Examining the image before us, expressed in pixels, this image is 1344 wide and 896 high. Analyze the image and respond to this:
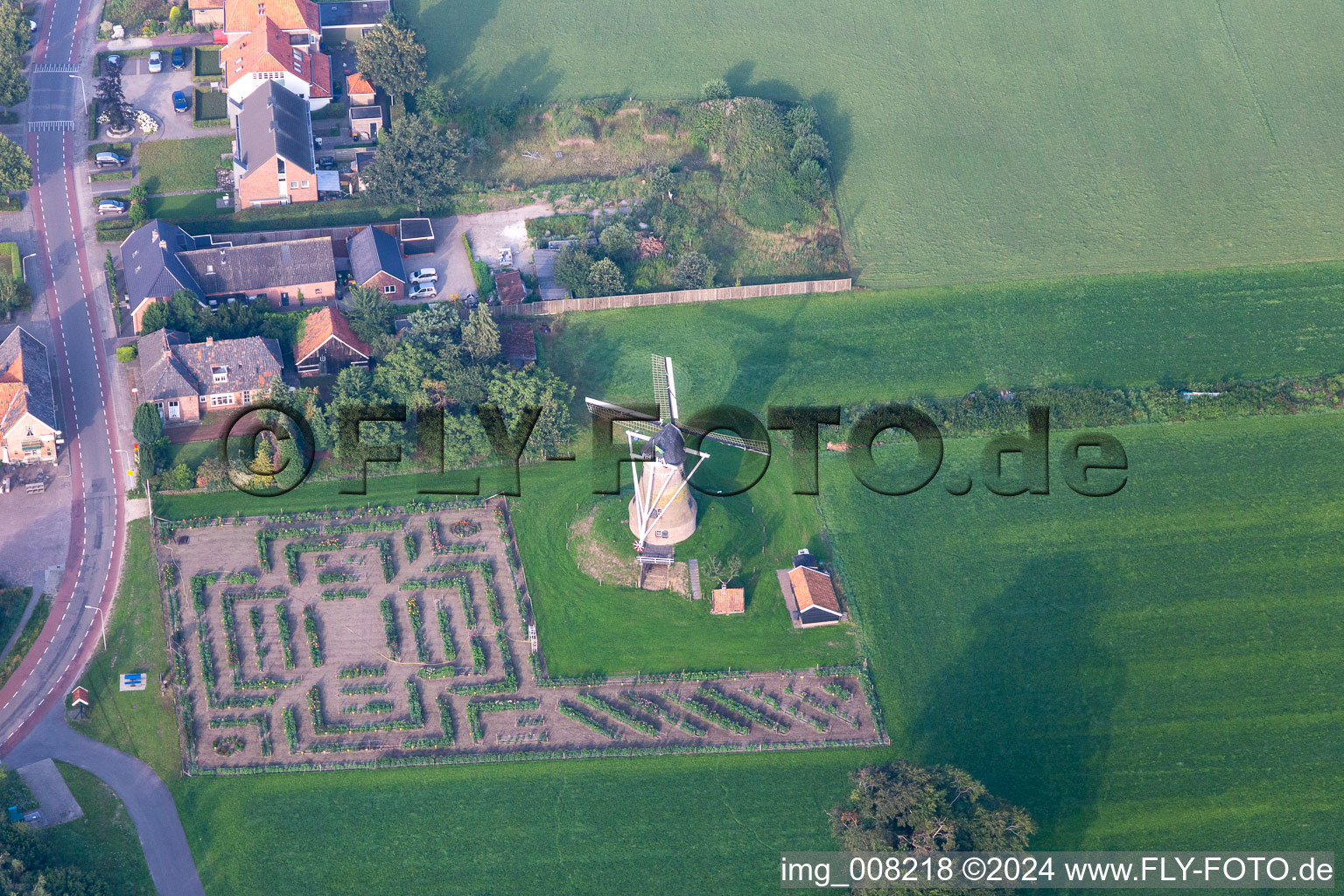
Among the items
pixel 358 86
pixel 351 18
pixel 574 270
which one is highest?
pixel 351 18

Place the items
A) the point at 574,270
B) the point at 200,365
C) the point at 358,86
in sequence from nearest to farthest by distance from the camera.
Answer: the point at 200,365, the point at 574,270, the point at 358,86

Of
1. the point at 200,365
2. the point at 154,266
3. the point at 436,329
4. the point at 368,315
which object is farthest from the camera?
the point at 154,266

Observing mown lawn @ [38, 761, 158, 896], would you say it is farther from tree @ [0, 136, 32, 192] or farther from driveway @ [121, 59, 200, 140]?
driveway @ [121, 59, 200, 140]

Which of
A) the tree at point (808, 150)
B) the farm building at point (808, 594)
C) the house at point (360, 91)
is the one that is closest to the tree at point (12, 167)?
the house at point (360, 91)

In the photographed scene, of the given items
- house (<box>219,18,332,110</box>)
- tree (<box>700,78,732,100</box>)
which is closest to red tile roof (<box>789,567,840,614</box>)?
tree (<box>700,78,732,100</box>)

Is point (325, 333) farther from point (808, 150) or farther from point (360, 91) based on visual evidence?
point (808, 150)

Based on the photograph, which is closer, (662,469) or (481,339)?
(662,469)

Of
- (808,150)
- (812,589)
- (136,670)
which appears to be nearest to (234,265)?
(136,670)

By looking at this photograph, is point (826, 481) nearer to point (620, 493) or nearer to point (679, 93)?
point (620, 493)
